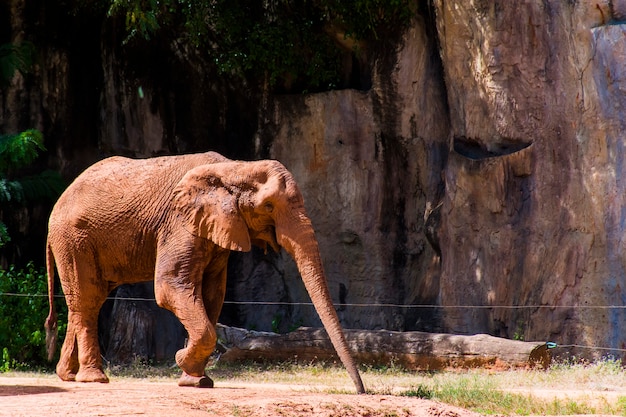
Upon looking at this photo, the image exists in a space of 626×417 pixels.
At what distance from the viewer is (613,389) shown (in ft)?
39.3

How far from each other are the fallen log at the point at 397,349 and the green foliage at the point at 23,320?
2.85 m

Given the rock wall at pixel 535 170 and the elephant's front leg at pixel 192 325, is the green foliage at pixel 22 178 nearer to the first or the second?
the elephant's front leg at pixel 192 325

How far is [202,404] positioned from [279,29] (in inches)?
384

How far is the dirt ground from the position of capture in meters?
8.45

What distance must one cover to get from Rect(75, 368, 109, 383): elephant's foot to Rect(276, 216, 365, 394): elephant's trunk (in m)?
2.63

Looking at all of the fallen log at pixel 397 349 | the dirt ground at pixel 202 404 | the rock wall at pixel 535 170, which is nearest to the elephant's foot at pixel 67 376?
the dirt ground at pixel 202 404

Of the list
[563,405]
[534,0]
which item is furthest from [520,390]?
[534,0]

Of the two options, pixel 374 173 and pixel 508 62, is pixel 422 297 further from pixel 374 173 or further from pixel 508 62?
pixel 508 62

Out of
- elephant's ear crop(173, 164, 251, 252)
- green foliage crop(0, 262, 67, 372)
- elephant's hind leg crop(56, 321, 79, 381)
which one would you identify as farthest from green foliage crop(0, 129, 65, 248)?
elephant's ear crop(173, 164, 251, 252)

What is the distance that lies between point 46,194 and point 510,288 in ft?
24.3

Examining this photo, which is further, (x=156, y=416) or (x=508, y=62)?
(x=508, y=62)

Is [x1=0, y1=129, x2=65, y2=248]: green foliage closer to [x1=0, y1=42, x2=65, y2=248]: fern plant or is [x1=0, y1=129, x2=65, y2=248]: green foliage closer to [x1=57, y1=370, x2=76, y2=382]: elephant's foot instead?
[x1=0, y1=42, x2=65, y2=248]: fern plant

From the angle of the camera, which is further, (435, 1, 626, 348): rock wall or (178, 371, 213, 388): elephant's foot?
(435, 1, 626, 348): rock wall

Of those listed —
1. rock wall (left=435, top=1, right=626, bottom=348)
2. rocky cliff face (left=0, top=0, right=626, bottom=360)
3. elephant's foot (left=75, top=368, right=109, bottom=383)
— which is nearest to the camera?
elephant's foot (left=75, top=368, right=109, bottom=383)
